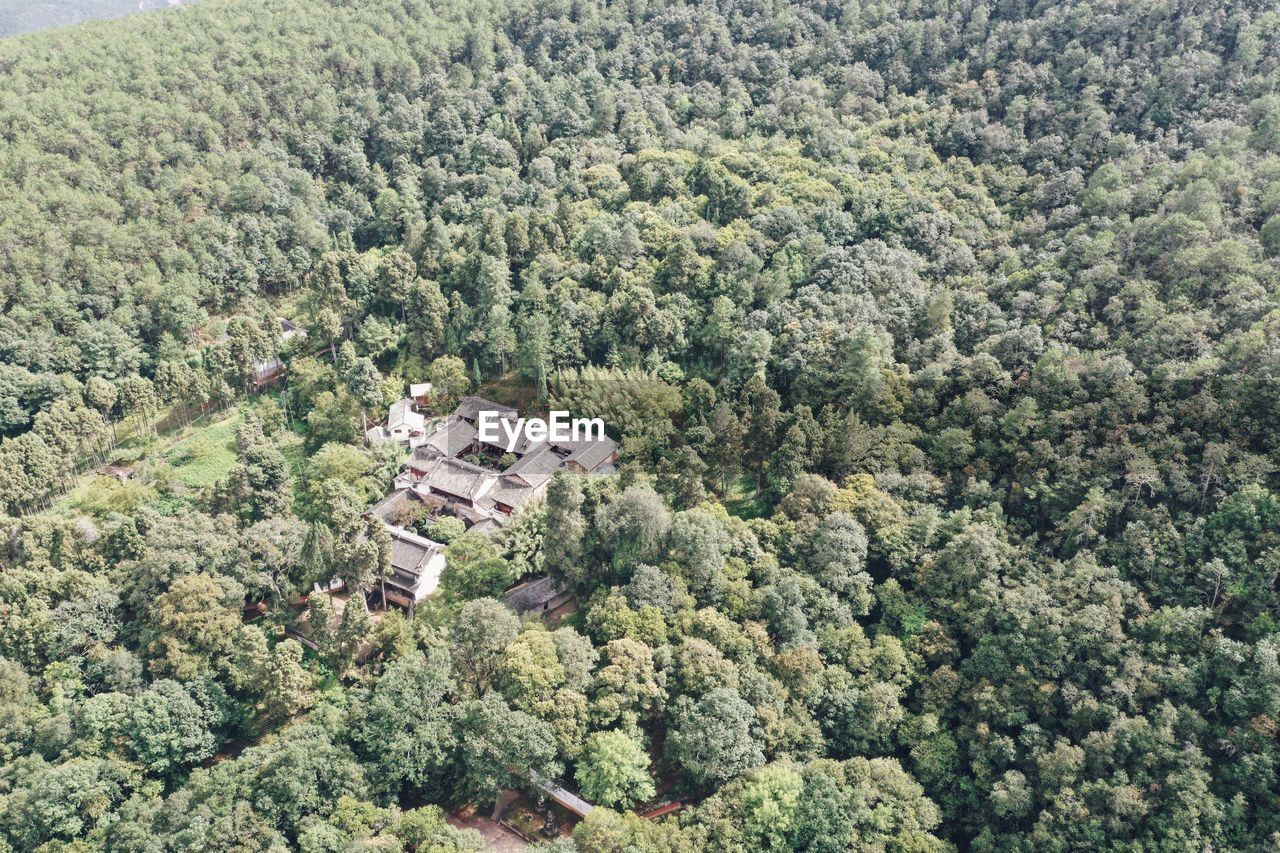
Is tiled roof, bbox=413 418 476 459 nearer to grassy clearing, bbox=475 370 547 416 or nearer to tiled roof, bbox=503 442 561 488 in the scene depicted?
grassy clearing, bbox=475 370 547 416

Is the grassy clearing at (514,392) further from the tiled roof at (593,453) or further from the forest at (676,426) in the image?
the tiled roof at (593,453)

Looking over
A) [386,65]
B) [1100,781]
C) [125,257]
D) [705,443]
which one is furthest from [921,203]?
[125,257]

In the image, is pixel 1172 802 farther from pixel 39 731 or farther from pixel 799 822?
pixel 39 731

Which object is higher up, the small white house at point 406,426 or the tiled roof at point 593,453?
the tiled roof at point 593,453

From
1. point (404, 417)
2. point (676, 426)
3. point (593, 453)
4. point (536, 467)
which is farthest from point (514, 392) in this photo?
point (676, 426)

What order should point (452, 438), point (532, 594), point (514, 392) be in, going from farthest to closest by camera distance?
point (514, 392) < point (452, 438) < point (532, 594)

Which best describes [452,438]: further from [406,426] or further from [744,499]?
[744,499]

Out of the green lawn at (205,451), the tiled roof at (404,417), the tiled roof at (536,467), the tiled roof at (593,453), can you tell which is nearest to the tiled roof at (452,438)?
the tiled roof at (404,417)

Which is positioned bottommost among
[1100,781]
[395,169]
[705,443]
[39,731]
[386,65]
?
[39,731]
